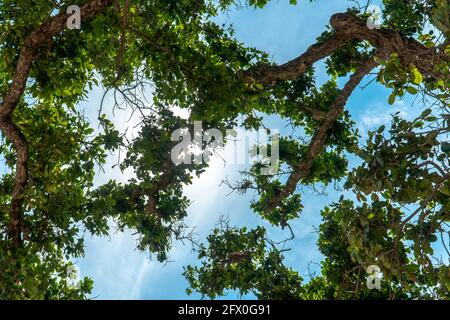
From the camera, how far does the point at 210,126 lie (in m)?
8.73

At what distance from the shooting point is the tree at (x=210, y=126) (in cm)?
500

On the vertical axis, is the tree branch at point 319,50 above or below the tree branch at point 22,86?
above

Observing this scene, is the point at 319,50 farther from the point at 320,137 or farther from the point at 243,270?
the point at 243,270

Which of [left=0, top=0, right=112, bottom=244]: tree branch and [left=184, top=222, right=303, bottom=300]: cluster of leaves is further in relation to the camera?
[left=184, top=222, right=303, bottom=300]: cluster of leaves

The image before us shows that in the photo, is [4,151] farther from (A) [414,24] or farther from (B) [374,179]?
(A) [414,24]

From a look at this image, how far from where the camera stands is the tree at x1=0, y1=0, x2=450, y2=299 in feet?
16.4

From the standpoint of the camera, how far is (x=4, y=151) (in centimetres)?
922

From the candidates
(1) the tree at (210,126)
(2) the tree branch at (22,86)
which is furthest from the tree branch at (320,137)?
(2) the tree branch at (22,86)

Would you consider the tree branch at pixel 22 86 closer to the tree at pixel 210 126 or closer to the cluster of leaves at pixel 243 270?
the tree at pixel 210 126

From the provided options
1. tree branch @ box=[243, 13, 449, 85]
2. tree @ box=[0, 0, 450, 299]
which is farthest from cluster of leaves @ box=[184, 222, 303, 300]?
tree branch @ box=[243, 13, 449, 85]

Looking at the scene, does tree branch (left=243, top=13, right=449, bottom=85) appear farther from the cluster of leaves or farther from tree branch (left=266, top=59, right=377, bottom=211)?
the cluster of leaves

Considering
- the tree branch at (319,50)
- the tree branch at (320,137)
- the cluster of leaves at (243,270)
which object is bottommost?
the cluster of leaves at (243,270)
